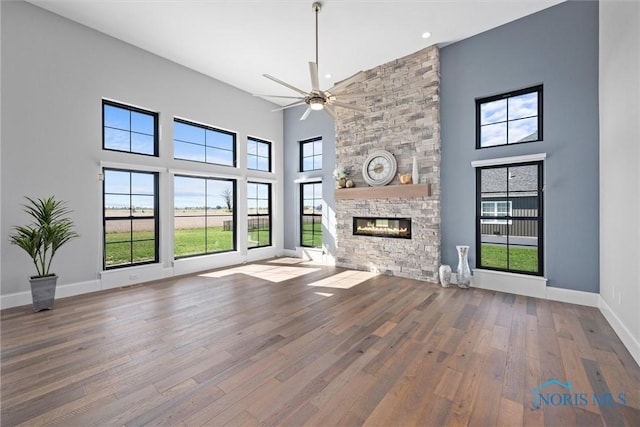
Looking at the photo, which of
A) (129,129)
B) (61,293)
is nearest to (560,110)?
(129,129)

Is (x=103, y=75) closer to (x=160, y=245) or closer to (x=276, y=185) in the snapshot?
(x=160, y=245)

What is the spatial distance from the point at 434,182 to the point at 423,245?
1.14m

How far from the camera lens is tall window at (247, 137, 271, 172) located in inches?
264

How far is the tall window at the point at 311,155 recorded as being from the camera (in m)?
6.86

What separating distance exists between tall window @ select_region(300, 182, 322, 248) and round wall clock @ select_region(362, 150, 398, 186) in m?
1.56

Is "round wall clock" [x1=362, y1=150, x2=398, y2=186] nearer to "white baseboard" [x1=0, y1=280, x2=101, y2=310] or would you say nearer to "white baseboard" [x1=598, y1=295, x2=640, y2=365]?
"white baseboard" [x1=598, y1=295, x2=640, y2=365]

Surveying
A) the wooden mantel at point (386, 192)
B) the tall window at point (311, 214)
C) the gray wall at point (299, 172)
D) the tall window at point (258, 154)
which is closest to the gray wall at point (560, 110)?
the wooden mantel at point (386, 192)

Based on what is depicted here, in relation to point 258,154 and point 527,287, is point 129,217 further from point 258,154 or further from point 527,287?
point 527,287

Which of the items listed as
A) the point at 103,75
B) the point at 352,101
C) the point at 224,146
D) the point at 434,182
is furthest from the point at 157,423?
the point at 352,101

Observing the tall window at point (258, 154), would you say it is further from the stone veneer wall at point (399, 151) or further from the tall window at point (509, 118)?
the tall window at point (509, 118)

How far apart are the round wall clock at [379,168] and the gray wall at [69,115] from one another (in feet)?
12.1

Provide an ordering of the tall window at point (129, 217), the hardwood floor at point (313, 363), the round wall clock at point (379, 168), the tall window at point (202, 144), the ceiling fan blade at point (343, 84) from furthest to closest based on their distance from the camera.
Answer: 1. the tall window at point (202, 144)
2. the round wall clock at point (379, 168)
3. the tall window at point (129, 217)
4. the ceiling fan blade at point (343, 84)
5. the hardwood floor at point (313, 363)

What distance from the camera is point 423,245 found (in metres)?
4.90
